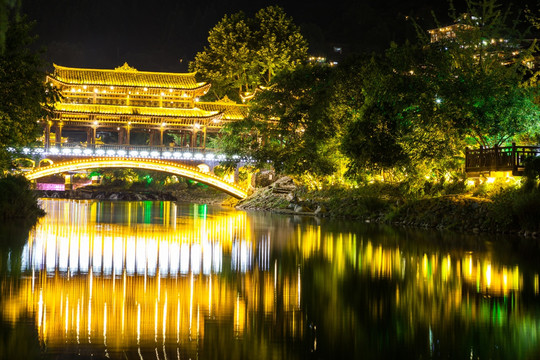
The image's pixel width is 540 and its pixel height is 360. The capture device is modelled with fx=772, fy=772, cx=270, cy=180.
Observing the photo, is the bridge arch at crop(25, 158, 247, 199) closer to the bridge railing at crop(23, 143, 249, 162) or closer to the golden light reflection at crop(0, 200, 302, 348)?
the bridge railing at crop(23, 143, 249, 162)

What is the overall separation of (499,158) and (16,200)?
2010 cm

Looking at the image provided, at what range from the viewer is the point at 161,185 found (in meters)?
80.9

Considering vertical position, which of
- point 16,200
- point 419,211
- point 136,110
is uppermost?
point 136,110

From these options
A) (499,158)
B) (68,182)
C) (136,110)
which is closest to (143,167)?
(136,110)

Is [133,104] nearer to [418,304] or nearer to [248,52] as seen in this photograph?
[248,52]

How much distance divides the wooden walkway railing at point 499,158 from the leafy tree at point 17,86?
1800 centimetres

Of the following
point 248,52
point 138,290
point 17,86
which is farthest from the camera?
point 248,52

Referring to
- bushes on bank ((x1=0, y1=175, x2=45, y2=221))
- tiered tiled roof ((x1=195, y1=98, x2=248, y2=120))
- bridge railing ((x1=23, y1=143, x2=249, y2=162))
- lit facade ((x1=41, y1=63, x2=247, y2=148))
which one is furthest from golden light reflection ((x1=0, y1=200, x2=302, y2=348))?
tiered tiled roof ((x1=195, y1=98, x2=248, y2=120))

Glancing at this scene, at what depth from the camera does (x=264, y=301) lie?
38.0 feet

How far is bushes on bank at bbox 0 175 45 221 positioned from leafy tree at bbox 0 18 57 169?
16.3ft

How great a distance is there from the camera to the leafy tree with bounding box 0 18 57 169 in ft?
81.4

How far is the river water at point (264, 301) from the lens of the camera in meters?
8.50

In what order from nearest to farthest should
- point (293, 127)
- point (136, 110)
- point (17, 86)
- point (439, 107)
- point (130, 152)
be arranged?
point (17, 86) → point (439, 107) → point (293, 127) → point (130, 152) → point (136, 110)

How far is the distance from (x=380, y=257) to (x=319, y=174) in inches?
1098
